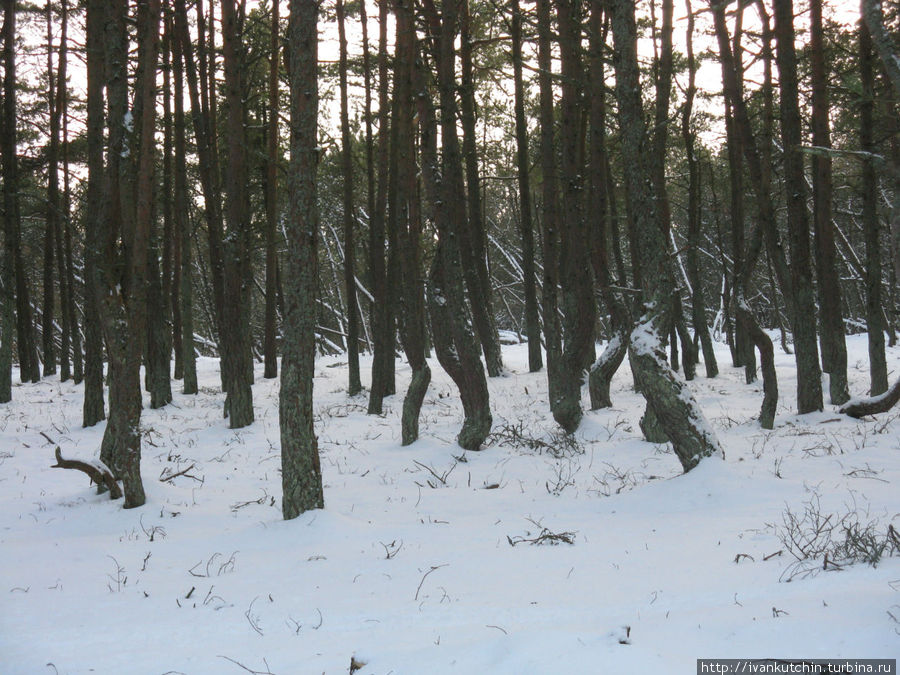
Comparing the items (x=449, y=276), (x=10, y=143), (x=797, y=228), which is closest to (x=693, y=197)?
(x=797, y=228)

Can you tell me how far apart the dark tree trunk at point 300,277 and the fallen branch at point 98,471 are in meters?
2.15

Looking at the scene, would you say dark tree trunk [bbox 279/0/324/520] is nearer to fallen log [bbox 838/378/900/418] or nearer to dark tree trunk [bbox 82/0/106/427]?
dark tree trunk [bbox 82/0/106/427]

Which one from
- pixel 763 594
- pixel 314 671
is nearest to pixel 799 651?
pixel 763 594

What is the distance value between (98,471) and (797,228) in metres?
9.74

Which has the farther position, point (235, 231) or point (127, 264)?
point (235, 231)

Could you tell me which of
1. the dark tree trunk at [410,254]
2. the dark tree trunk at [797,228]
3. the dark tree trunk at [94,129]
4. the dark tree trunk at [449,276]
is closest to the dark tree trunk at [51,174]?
the dark tree trunk at [94,129]

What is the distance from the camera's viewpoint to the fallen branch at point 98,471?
20.7 feet

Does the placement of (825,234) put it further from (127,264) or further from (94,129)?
(94,129)

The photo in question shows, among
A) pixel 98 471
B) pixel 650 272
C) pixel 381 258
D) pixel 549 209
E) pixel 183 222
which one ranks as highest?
pixel 183 222

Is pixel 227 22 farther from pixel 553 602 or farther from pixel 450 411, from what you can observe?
pixel 553 602

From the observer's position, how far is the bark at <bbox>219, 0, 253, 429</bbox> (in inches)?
417

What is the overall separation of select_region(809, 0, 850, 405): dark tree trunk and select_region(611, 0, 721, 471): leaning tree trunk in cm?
560

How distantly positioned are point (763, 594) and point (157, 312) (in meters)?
13.4

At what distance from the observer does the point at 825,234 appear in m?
10.4
